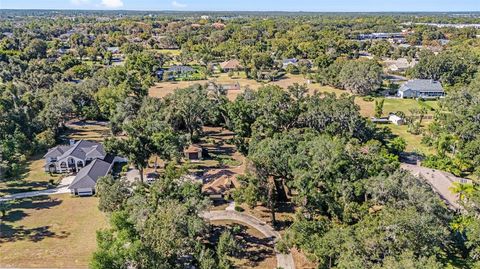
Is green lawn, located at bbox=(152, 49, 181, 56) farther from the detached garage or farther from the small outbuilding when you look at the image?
the detached garage

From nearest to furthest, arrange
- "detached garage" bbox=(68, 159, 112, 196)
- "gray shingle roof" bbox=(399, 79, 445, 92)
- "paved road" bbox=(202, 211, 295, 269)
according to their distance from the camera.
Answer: "paved road" bbox=(202, 211, 295, 269) → "detached garage" bbox=(68, 159, 112, 196) → "gray shingle roof" bbox=(399, 79, 445, 92)

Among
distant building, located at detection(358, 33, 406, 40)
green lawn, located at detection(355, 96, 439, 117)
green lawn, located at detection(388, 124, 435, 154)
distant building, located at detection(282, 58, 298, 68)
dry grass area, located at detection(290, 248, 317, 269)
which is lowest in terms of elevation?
dry grass area, located at detection(290, 248, 317, 269)

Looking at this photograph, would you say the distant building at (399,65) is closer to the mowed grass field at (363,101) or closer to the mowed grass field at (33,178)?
the mowed grass field at (363,101)

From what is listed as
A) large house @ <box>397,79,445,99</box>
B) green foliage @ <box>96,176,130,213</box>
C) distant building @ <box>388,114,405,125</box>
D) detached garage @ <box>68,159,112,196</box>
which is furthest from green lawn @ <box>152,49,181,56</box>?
green foliage @ <box>96,176,130,213</box>

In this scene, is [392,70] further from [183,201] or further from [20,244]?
[20,244]

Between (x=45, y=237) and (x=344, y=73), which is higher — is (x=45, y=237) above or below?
below

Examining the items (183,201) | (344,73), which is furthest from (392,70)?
(183,201)

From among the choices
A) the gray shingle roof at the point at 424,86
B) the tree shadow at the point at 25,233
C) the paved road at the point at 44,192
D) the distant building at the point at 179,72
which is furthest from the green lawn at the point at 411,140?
the distant building at the point at 179,72
